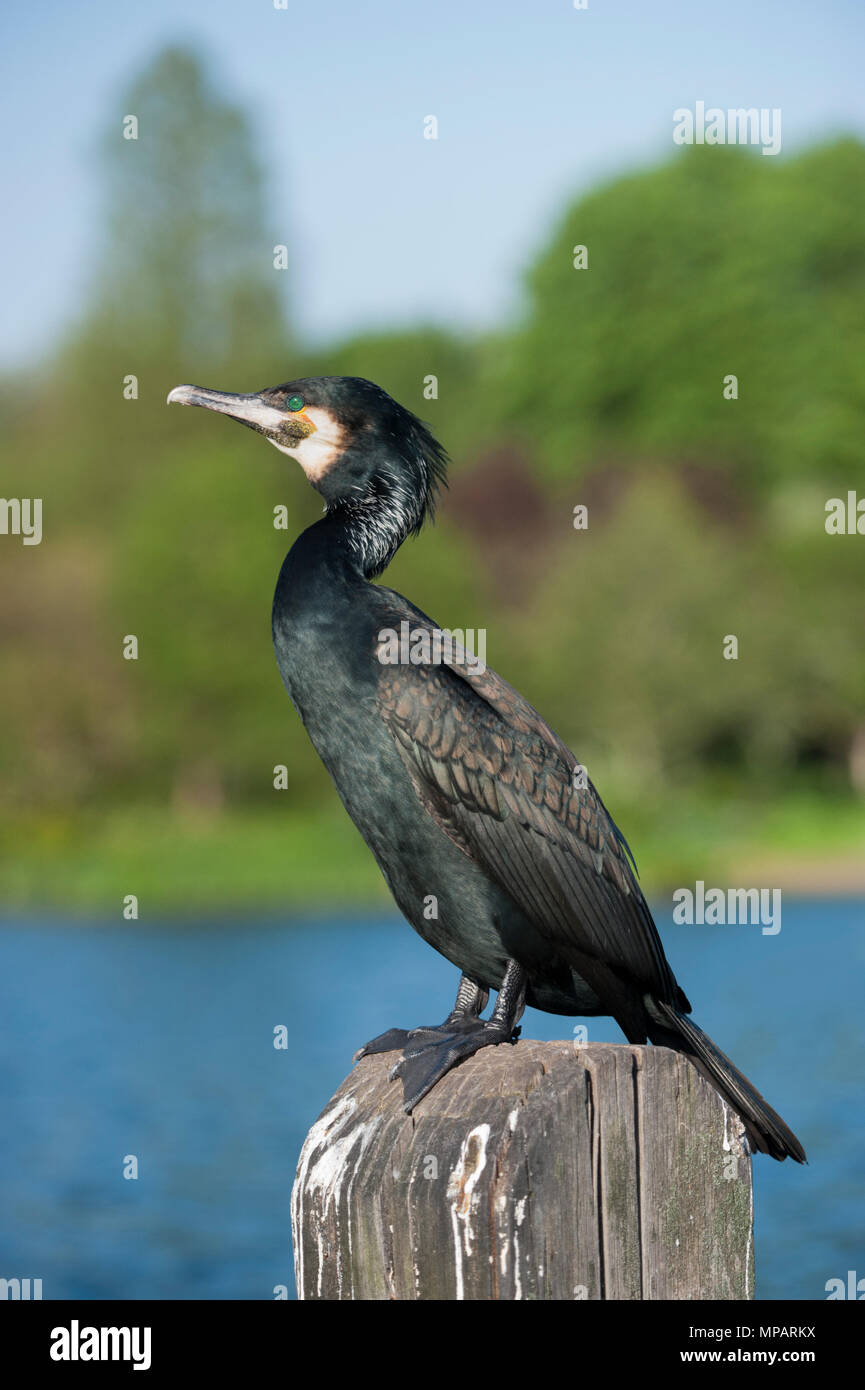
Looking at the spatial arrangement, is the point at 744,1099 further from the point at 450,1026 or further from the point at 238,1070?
the point at 238,1070

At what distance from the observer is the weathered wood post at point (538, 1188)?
9.04 feet

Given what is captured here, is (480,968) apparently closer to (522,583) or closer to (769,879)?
→ (769,879)

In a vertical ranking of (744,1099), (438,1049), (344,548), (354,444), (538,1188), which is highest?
(354,444)

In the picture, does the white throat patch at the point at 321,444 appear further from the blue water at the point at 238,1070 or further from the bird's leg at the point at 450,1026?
the blue water at the point at 238,1070

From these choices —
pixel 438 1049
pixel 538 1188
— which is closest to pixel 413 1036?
pixel 438 1049

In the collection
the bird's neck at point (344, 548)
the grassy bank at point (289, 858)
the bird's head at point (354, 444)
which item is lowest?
the bird's neck at point (344, 548)

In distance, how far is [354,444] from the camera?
421cm

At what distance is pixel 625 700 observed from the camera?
3475 centimetres

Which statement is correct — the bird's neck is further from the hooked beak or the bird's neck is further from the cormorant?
the hooked beak

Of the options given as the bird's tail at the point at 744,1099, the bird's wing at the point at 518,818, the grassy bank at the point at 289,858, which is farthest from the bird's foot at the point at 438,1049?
the grassy bank at the point at 289,858

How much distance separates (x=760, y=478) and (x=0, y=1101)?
36.7m

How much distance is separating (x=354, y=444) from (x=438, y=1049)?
1670 millimetres

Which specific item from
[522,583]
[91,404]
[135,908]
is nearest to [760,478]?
[522,583]

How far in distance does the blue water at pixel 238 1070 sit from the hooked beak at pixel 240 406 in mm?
8114
